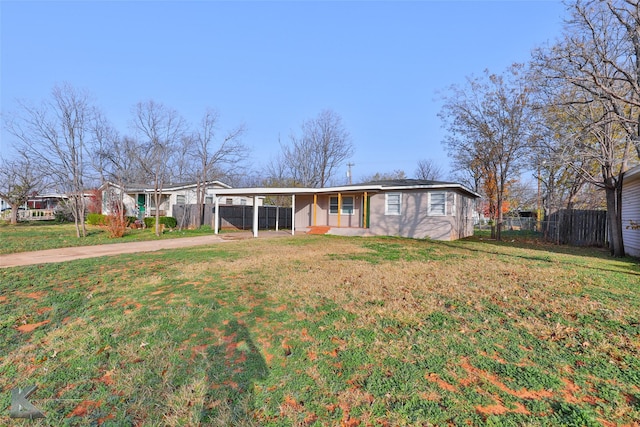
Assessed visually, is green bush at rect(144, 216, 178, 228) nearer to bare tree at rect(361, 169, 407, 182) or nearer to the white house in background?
the white house in background

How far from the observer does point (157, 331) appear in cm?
335

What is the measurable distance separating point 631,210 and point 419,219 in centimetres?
722

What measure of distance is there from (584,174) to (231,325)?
1167cm

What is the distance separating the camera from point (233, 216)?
21.0 m

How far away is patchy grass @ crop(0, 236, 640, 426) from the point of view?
2098mm

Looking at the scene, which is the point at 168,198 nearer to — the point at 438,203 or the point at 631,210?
the point at 438,203

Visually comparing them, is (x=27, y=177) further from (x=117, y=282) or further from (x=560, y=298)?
(x=560, y=298)

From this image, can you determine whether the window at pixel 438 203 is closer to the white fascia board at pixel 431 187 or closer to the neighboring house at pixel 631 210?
the white fascia board at pixel 431 187

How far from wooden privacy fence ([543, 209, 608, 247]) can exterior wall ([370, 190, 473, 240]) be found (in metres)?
4.06

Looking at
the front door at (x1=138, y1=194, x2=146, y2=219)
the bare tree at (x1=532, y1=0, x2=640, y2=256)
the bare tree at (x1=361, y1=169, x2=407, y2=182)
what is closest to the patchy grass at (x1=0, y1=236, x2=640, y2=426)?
the bare tree at (x1=532, y1=0, x2=640, y2=256)

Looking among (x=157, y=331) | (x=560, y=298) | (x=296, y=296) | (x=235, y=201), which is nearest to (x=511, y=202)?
(x=235, y=201)

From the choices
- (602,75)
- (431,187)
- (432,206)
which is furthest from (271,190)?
(602,75)

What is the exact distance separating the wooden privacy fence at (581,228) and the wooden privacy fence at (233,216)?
15136 millimetres

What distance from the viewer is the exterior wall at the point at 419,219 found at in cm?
1415
